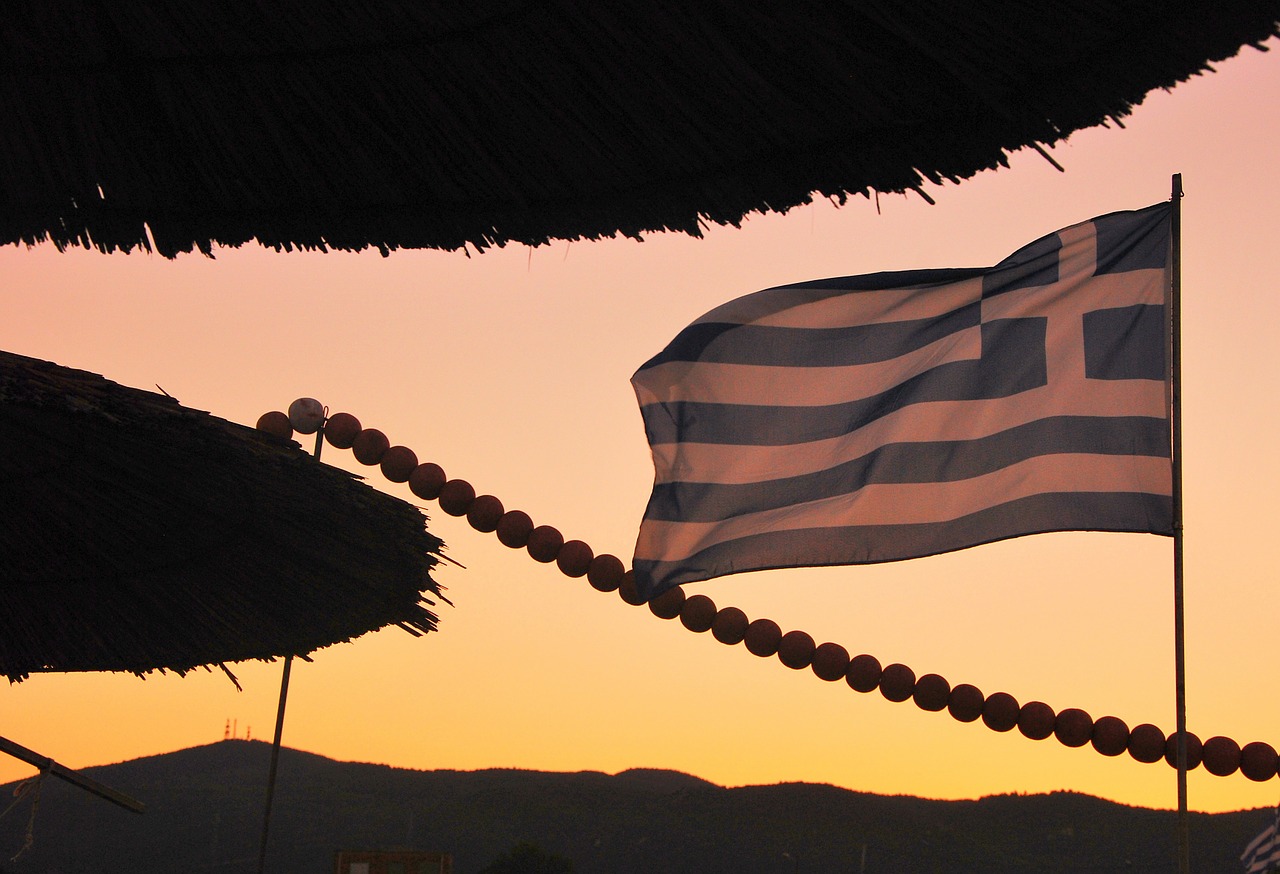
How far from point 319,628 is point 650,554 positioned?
1.95 meters

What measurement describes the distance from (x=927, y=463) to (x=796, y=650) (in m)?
1.56

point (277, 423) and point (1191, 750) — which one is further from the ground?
point (277, 423)

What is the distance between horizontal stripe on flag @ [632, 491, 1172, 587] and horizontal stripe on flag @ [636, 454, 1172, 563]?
0.07 ft

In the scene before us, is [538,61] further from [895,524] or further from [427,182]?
[895,524]

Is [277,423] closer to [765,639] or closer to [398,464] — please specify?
[398,464]

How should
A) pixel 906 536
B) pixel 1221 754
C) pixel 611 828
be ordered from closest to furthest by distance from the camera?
pixel 906 536, pixel 1221 754, pixel 611 828

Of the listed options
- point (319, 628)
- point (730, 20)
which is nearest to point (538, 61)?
point (730, 20)

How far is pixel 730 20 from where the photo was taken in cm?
207

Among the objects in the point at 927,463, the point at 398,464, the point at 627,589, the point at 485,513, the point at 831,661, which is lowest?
the point at 831,661

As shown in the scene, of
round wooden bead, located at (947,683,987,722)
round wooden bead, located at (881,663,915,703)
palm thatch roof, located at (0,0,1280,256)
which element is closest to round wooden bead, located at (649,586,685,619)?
round wooden bead, located at (881,663,915,703)

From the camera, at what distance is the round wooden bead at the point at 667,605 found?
565 cm

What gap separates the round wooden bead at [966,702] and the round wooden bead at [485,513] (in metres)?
2.39

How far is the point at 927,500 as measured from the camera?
14.2ft

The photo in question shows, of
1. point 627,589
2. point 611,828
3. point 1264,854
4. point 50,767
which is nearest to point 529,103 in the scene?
point 50,767
